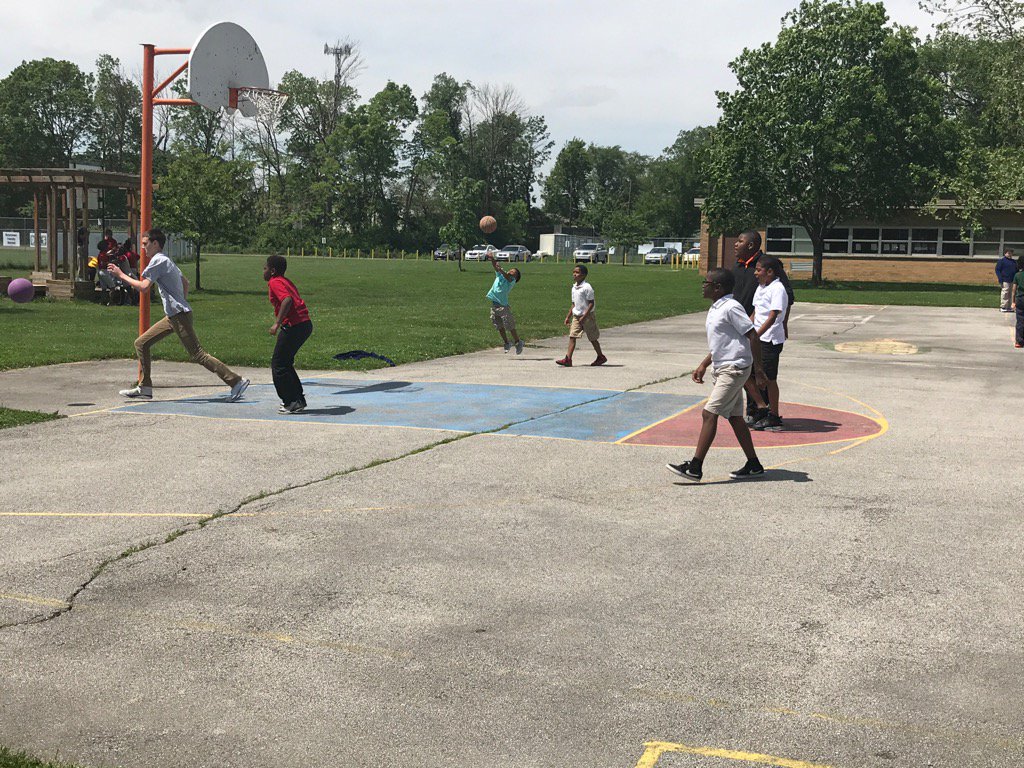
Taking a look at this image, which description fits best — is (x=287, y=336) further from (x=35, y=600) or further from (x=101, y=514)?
(x=35, y=600)

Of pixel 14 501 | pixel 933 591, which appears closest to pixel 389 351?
pixel 14 501

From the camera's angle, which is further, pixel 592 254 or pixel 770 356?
pixel 592 254

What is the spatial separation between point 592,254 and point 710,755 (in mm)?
96888

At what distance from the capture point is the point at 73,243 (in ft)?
104

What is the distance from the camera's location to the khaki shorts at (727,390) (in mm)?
9312

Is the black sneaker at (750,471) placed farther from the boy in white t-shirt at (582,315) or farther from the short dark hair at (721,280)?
the boy in white t-shirt at (582,315)

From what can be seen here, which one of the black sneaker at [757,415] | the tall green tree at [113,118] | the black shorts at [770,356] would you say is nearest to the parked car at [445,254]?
the tall green tree at [113,118]

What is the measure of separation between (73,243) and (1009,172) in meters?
37.7

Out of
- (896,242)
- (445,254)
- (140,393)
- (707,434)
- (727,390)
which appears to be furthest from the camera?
(445,254)

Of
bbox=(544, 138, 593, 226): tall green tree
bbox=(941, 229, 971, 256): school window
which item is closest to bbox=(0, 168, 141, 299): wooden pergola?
bbox=(941, 229, 971, 256): school window

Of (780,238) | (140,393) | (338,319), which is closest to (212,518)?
(140,393)

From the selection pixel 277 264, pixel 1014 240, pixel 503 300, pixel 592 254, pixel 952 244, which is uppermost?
pixel 1014 240

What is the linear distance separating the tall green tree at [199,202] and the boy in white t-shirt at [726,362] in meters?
32.9

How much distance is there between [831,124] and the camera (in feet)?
168
